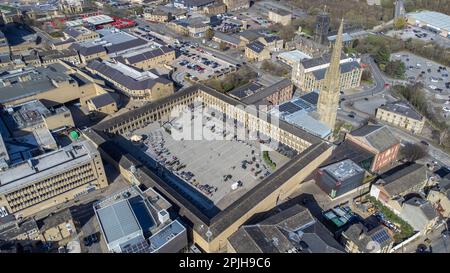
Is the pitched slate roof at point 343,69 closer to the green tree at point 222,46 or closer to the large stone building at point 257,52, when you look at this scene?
the large stone building at point 257,52

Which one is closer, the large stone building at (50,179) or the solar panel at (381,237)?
the solar panel at (381,237)

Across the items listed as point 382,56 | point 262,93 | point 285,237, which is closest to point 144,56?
point 262,93

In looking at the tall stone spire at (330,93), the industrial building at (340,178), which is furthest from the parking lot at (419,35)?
the industrial building at (340,178)

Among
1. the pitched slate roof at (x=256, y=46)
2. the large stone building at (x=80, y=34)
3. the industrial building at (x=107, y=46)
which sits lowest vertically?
A: the pitched slate roof at (x=256, y=46)

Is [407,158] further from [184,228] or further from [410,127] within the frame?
[184,228]

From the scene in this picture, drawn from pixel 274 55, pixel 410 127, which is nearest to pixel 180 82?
pixel 274 55
